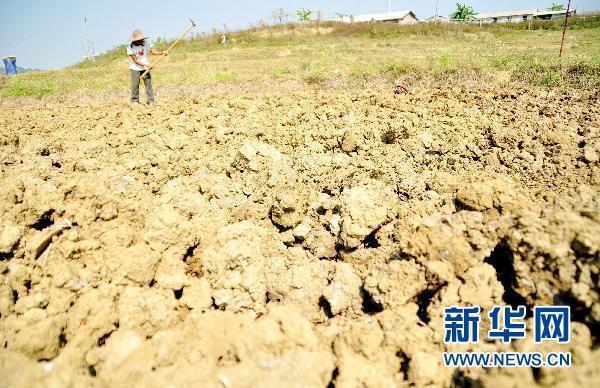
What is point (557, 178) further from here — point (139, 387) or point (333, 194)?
point (139, 387)

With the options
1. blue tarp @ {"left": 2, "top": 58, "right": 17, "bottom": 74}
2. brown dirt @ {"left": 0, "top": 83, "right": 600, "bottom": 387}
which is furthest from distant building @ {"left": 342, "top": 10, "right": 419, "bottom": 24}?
brown dirt @ {"left": 0, "top": 83, "right": 600, "bottom": 387}

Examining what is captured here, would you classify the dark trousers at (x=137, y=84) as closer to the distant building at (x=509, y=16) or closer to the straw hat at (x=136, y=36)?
the straw hat at (x=136, y=36)

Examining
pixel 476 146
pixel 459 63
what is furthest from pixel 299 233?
pixel 459 63

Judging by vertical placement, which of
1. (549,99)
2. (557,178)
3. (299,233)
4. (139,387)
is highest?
(549,99)

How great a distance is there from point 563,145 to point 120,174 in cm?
400

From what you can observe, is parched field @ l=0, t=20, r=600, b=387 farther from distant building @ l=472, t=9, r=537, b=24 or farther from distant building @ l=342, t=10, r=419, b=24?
distant building @ l=472, t=9, r=537, b=24

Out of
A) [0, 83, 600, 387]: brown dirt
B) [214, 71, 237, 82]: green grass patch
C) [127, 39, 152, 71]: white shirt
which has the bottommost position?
[0, 83, 600, 387]: brown dirt

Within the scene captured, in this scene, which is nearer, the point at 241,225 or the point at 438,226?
the point at 438,226

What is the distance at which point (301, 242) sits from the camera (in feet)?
9.63

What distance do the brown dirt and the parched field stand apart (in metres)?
0.01

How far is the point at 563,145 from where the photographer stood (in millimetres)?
3166

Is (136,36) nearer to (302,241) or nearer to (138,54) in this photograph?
(138,54)

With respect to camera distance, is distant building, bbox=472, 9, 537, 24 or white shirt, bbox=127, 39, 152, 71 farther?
distant building, bbox=472, 9, 537, 24

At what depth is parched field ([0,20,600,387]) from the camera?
195 cm
